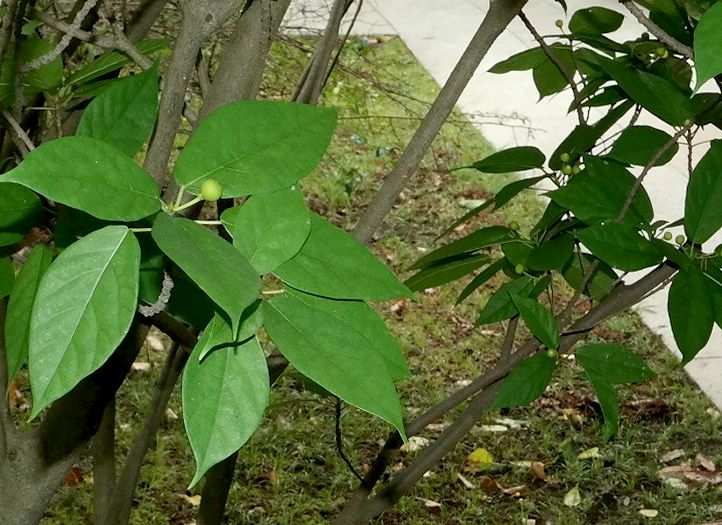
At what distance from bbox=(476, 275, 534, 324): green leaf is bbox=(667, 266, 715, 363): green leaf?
0.89 ft

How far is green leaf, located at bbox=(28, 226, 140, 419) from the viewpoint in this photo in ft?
1.39

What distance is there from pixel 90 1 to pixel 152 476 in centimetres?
182

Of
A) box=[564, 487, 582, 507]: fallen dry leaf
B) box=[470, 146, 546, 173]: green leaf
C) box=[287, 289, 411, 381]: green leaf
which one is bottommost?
box=[564, 487, 582, 507]: fallen dry leaf

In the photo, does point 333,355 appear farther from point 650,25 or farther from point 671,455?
point 671,455

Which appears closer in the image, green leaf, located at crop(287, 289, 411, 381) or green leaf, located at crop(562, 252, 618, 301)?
green leaf, located at crop(287, 289, 411, 381)

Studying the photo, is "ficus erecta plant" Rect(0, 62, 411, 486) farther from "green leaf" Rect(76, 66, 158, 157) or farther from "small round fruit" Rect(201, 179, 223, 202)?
"green leaf" Rect(76, 66, 158, 157)

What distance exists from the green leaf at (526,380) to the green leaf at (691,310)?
0.15 meters

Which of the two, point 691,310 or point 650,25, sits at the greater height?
point 650,25

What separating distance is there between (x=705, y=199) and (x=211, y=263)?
62 centimetres

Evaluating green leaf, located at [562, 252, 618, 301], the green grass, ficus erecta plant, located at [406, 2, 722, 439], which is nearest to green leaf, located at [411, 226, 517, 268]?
ficus erecta plant, located at [406, 2, 722, 439]

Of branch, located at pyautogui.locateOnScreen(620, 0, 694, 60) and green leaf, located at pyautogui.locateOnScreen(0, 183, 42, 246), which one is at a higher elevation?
branch, located at pyautogui.locateOnScreen(620, 0, 694, 60)

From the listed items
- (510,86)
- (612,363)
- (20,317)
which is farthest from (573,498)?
(510,86)

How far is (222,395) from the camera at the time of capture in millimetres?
458

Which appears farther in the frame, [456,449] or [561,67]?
[456,449]
